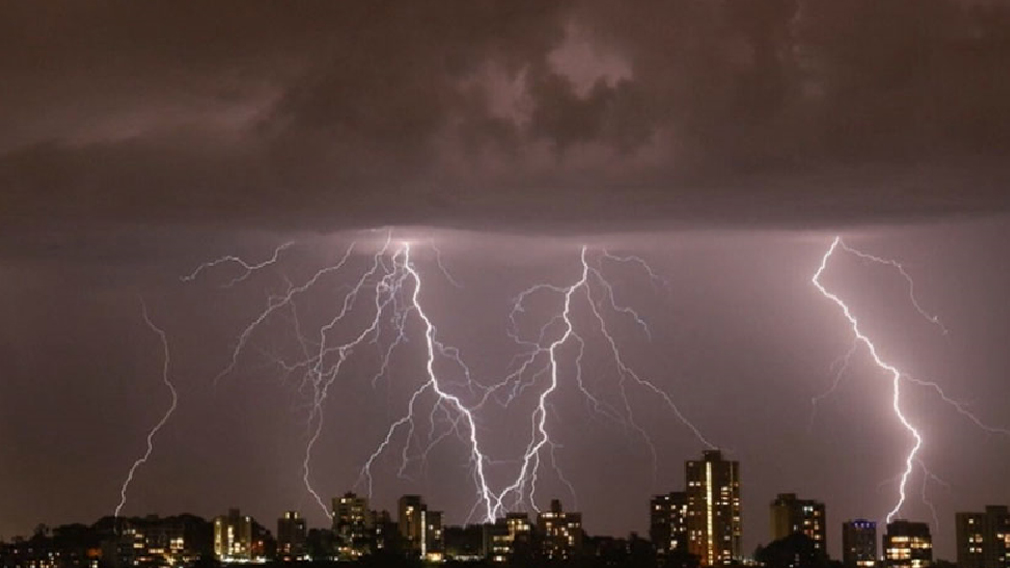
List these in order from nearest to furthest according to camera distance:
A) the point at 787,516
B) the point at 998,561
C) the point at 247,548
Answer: the point at 998,561 < the point at 787,516 < the point at 247,548

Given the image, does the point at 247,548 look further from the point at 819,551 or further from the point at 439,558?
the point at 819,551

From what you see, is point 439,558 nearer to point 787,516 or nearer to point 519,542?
point 519,542

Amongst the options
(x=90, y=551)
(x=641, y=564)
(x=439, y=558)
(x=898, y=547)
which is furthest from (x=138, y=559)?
(x=898, y=547)

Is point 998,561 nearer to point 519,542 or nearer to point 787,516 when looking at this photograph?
point 787,516

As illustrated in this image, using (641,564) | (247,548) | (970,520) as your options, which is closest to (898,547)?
(970,520)

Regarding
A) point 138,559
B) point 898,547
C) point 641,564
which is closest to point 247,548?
point 138,559

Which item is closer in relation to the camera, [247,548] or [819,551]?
[819,551]

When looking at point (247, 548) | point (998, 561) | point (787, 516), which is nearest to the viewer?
point (998, 561)

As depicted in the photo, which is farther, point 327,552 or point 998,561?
point 327,552
